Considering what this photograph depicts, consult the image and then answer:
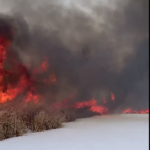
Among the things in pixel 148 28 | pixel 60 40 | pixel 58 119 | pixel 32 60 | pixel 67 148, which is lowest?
pixel 67 148

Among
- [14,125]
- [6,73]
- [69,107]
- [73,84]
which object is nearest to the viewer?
[14,125]

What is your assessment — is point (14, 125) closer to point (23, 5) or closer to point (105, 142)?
point (105, 142)

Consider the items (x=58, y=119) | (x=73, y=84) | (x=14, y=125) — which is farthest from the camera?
(x=73, y=84)

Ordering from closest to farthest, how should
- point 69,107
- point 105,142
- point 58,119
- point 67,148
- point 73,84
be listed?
1. point 67,148
2. point 105,142
3. point 58,119
4. point 69,107
5. point 73,84

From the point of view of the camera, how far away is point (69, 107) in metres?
10.1

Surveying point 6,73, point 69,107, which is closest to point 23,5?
point 6,73

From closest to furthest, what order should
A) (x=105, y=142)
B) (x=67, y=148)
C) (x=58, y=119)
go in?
(x=67, y=148) < (x=105, y=142) < (x=58, y=119)

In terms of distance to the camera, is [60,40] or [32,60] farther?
[60,40]

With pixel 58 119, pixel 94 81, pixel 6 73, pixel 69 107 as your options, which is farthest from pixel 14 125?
pixel 94 81

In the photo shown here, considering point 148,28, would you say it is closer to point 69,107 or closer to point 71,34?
point 71,34

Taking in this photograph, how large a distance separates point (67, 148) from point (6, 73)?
216 inches

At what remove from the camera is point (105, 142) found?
15.7 feet

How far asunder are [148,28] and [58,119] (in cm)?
736

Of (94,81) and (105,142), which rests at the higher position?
(94,81)
